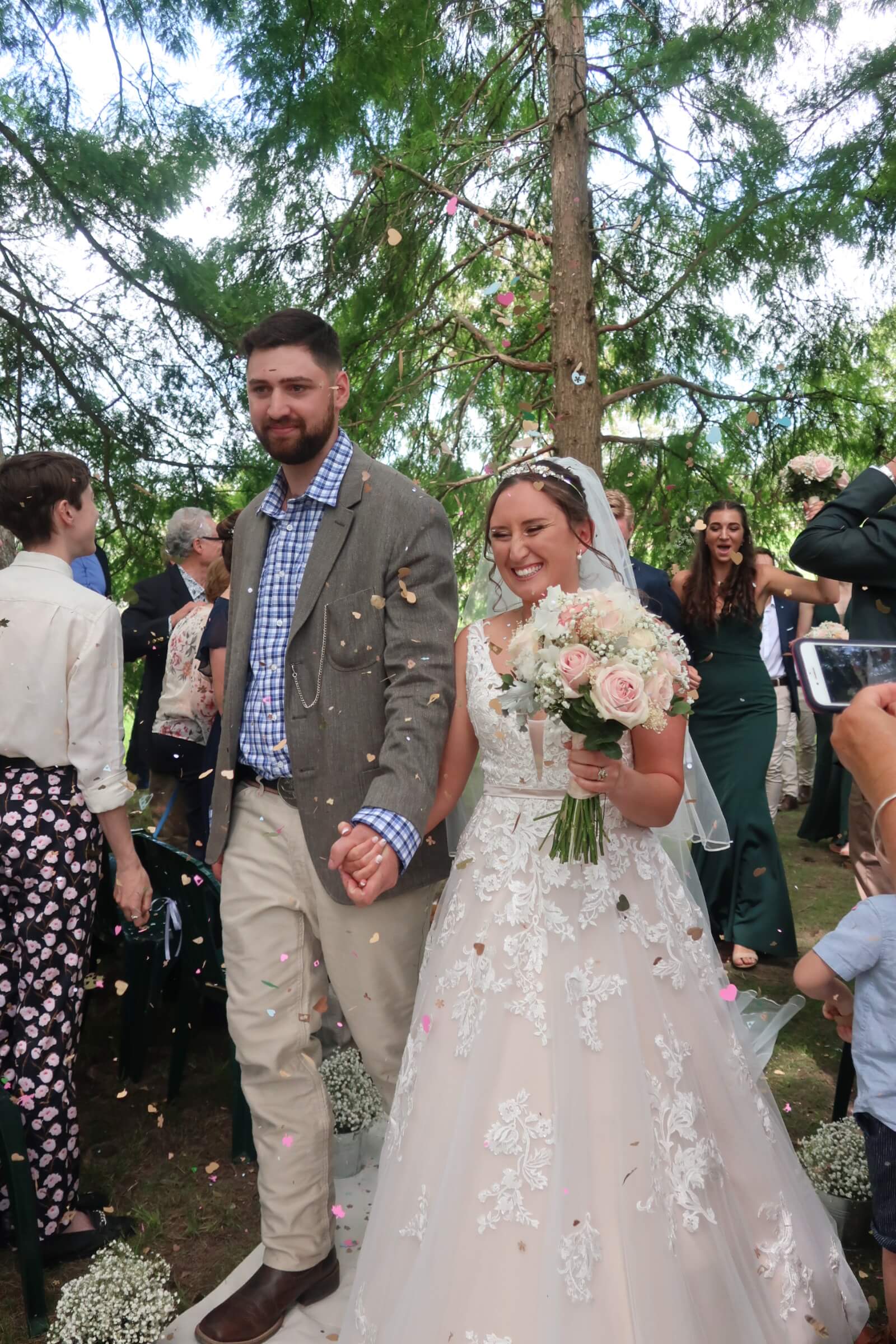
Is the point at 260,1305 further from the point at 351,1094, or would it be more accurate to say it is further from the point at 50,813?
the point at 50,813

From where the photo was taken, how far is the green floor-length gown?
4.98 m

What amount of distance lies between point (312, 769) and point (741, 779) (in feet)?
10.3

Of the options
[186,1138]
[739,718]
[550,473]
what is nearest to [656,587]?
[739,718]

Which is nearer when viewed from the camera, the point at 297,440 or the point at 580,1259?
the point at 580,1259

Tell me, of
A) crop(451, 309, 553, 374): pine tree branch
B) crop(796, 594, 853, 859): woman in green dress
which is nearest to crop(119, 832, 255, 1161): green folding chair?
Answer: crop(451, 309, 553, 374): pine tree branch

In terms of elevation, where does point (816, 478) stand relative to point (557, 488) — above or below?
above

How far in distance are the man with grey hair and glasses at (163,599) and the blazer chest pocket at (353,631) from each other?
2781 millimetres

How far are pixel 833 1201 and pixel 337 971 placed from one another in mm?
1481

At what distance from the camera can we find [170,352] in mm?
5680

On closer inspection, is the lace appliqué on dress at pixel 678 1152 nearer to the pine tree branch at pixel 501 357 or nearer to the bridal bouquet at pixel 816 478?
the bridal bouquet at pixel 816 478

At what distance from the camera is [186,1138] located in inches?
139

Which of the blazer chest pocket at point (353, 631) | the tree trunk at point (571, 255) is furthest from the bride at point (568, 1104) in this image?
the tree trunk at point (571, 255)

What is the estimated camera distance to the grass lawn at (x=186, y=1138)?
2848 mm

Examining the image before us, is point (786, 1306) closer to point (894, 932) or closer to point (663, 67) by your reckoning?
point (894, 932)
